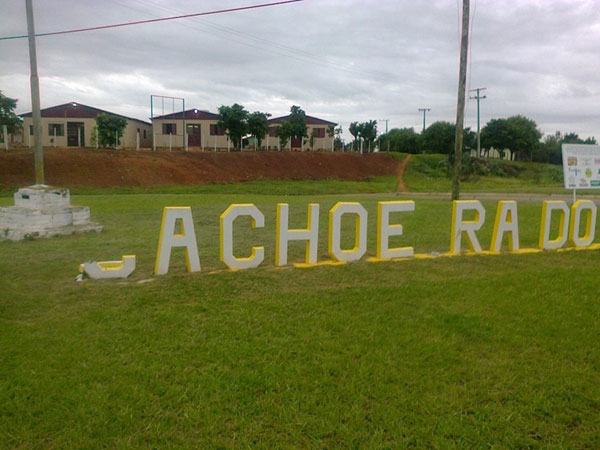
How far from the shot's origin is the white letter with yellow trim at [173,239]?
6102mm

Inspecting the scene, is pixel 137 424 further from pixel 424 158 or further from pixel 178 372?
pixel 424 158

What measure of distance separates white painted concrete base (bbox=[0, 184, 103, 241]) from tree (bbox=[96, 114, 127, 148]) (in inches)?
1079

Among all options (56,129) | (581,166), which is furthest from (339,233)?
(56,129)

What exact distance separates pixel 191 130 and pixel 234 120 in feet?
26.9

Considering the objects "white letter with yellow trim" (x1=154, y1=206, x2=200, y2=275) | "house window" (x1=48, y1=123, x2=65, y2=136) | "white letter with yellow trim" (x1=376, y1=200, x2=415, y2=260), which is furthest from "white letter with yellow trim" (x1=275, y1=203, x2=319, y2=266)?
"house window" (x1=48, y1=123, x2=65, y2=136)

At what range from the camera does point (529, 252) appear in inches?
321

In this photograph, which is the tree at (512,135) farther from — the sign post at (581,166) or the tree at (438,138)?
the sign post at (581,166)

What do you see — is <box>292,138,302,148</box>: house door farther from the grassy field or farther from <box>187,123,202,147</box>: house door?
the grassy field

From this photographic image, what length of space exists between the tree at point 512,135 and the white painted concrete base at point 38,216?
171 feet

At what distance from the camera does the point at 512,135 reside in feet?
178

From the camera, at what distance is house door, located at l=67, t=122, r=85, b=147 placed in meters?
41.3

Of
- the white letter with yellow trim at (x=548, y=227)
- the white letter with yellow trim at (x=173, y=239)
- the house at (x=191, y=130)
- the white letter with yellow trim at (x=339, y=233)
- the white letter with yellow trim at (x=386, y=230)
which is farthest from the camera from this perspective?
the house at (x=191, y=130)

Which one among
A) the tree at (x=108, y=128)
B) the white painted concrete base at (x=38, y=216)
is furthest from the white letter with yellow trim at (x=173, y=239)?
the tree at (x=108, y=128)

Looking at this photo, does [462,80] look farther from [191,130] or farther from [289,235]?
[191,130]
